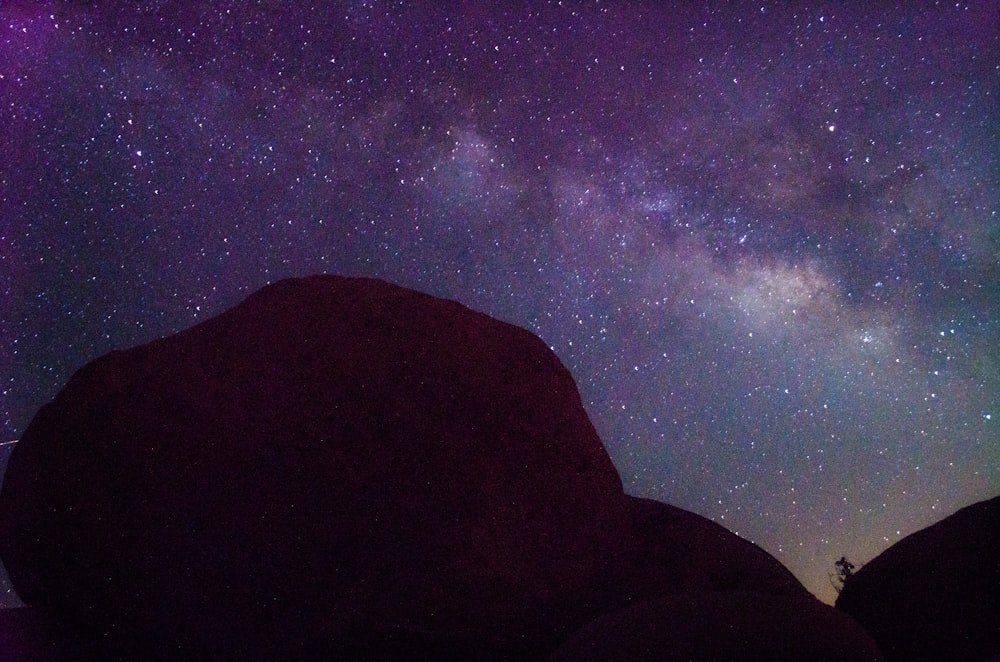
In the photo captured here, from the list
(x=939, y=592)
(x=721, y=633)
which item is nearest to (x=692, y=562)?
(x=939, y=592)

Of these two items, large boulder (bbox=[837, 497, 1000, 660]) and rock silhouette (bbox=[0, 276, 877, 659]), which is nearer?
large boulder (bbox=[837, 497, 1000, 660])

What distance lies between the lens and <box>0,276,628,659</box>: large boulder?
19.4ft

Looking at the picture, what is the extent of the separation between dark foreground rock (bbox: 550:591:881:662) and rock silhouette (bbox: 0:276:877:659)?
108cm

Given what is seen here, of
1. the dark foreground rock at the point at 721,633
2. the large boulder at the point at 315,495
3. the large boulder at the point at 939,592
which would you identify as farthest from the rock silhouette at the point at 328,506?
the dark foreground rock at the point at 721,633

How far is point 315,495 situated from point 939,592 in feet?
18.4

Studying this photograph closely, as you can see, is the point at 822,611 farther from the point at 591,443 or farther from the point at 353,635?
the point at 353,635

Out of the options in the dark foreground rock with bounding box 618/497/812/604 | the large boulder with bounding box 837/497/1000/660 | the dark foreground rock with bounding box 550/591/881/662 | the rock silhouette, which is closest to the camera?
the dark foreground rock with bounding box 550/591/881/662

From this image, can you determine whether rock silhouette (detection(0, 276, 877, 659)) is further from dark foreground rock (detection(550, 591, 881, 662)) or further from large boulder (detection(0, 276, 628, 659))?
dark foreground rock (detection(550, 591, 881, 662))

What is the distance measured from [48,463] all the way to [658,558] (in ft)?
19.5

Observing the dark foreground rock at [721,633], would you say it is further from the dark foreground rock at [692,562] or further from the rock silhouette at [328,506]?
the dark foreground rock at [692,562]

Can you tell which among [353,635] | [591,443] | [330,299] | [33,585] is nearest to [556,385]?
[591,443]

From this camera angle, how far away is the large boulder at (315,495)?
5910mm

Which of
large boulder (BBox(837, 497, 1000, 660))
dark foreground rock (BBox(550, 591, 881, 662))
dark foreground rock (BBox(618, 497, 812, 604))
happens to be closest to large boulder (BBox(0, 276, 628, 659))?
dark foreground rock (BBox(618, 497, 812, 604))

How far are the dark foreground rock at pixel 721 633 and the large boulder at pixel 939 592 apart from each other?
151 cm
